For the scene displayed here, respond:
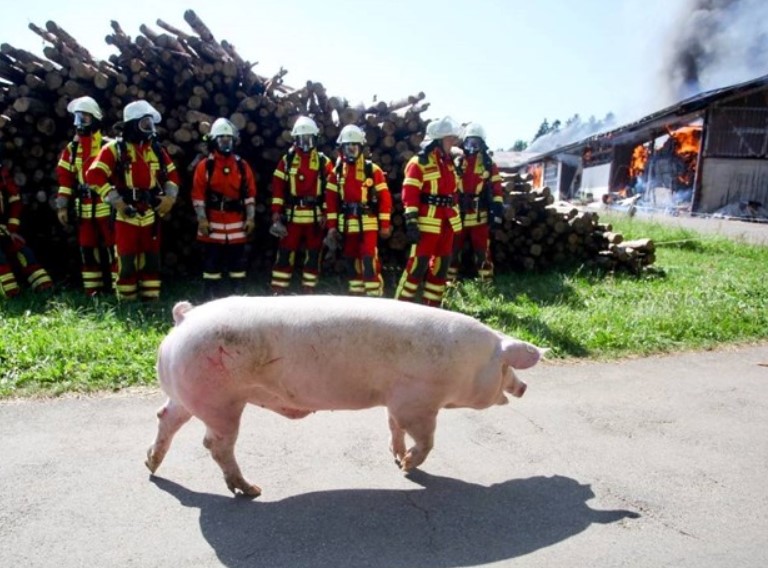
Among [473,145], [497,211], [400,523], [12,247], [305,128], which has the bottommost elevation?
[400,523]

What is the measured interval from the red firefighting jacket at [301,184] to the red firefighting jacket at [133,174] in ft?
4.37

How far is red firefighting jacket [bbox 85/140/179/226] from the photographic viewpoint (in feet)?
22.2

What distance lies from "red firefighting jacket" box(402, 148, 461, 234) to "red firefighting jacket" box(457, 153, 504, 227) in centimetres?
88

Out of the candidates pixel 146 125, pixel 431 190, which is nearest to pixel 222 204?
pixel 146 125

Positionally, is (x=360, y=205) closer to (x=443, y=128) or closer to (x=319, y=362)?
(x=443, y=128)

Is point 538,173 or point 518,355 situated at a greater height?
point 538,173

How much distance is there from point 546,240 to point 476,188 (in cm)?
228

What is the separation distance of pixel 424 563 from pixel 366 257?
5.31 metres

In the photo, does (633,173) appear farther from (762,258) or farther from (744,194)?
(762,258)

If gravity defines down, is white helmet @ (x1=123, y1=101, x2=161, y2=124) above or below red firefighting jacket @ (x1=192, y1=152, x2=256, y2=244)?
above

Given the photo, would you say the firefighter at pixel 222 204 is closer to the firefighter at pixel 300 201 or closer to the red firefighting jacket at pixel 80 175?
the firefighter at pixel 300 201

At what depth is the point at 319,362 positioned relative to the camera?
292 centimetres

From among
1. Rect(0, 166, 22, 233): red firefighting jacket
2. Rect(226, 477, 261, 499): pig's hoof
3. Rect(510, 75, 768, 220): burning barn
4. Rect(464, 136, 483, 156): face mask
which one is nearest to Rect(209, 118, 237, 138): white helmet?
Rect(0, 166, 22, 233): red firefighting jacket

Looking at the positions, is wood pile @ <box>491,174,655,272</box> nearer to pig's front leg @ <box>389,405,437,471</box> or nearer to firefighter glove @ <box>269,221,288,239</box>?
firefighter glove @ <box>269,221,288,239</box>
